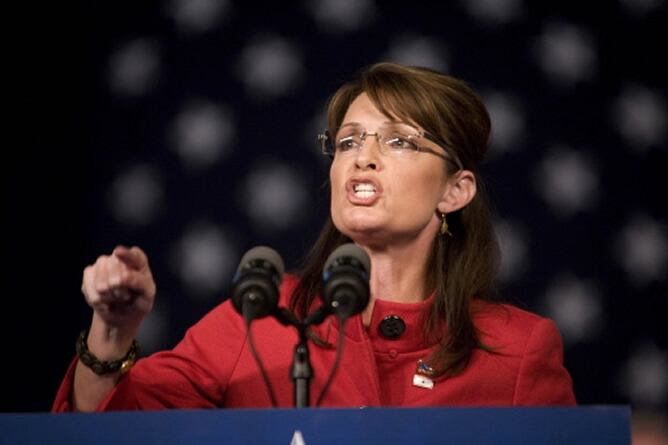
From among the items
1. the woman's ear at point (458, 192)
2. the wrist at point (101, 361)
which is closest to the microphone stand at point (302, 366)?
the wrist at point (101, 361)

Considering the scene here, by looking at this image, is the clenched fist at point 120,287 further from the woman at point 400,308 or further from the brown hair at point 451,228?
the brown hair at point 451,228

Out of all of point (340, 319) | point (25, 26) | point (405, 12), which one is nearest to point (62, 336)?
point (25, 26)

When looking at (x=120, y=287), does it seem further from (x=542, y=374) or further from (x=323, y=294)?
(x=542, y=374)

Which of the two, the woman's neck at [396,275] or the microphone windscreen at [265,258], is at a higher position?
the microphone windscreen at [265,258]

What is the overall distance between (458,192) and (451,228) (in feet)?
0.45

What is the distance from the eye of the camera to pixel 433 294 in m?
2.18

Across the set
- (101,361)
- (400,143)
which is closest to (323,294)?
(101,361)

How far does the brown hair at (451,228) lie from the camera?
2094 mm

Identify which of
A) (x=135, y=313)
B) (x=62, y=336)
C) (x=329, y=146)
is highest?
(x=329, y=146)

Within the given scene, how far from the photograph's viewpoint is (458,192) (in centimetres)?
226

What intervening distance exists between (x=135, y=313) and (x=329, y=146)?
854mm

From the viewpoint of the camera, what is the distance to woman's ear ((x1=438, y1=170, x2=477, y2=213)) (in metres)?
2.23

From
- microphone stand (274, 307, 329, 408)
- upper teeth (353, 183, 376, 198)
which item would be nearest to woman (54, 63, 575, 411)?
upper teeth (353, 183, 376, 198)

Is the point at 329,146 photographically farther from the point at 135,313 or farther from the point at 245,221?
the point at 135,313
